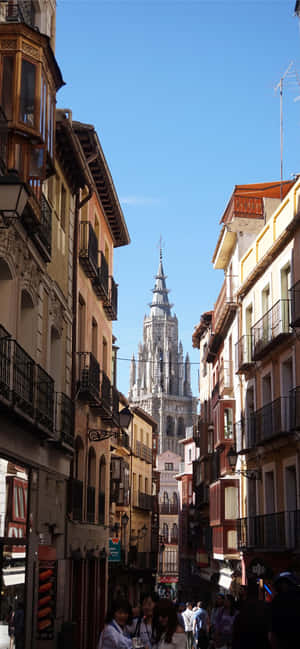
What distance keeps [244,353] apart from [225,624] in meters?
14.1

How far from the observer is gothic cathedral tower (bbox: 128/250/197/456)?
159000 mm

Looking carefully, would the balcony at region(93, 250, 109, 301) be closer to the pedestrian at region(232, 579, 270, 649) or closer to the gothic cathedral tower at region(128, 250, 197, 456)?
the pedestrian at region(232, 579, 270, 649)

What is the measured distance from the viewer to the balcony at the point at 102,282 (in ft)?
83.6

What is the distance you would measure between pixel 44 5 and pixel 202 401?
116ft

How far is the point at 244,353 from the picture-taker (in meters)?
29.5

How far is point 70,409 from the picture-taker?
800 inches

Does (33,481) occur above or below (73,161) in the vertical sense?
below

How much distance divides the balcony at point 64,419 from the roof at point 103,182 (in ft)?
22.9

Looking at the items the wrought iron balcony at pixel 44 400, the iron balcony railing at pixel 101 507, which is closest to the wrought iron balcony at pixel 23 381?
the wrought iron balcony at pixel 44 400

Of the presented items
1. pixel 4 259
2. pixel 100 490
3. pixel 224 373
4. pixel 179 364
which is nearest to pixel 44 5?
pixel 4 259

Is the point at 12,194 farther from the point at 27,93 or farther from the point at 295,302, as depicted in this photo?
the point at 295,302

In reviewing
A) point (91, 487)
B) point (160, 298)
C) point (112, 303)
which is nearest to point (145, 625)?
point (91, 487)

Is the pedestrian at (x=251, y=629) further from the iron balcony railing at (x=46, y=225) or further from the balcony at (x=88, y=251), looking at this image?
the balcony at (x=88, y=251)

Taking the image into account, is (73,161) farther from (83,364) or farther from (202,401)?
(202,401)
